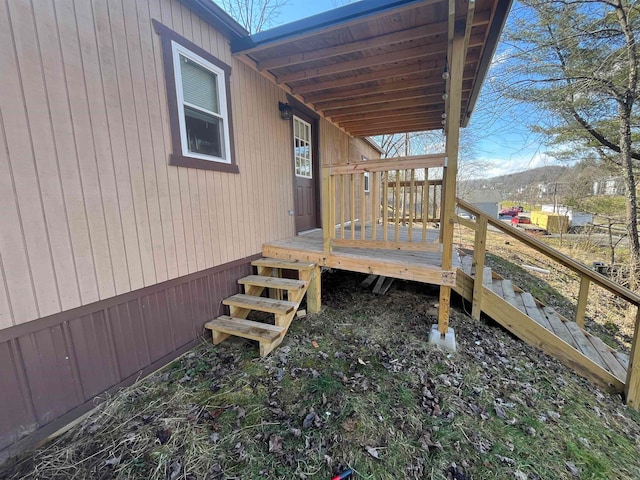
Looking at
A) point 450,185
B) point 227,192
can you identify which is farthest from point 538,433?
point 227,192

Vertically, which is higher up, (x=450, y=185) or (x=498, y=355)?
(x=450, y=185)

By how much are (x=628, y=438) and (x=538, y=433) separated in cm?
97

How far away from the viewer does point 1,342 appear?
5.31 ft

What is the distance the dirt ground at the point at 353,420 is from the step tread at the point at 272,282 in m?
0.57

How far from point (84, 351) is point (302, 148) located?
428 cm

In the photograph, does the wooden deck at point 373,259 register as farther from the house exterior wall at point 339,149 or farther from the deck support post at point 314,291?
the house exterior wall at point 339,149

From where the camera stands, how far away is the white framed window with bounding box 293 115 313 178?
487cm

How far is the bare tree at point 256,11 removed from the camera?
855cm

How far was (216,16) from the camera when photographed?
2867mm

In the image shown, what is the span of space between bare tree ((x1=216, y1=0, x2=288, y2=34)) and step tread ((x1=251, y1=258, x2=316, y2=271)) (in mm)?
8929

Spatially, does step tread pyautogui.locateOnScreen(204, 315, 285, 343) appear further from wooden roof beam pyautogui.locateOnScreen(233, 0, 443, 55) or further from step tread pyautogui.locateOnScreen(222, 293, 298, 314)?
wooden roof beam pyautogui.locateOnScreen(233, 0, 443, 55)

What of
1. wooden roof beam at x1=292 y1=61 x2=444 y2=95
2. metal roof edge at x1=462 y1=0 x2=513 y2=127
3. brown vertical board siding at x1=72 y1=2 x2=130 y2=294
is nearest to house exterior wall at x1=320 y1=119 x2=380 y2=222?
wooden roof beam at x1=292 y1=61 x2=444 y2=95

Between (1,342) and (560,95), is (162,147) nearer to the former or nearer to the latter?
(1,342)

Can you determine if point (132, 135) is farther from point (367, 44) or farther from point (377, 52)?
point (377, 52)
